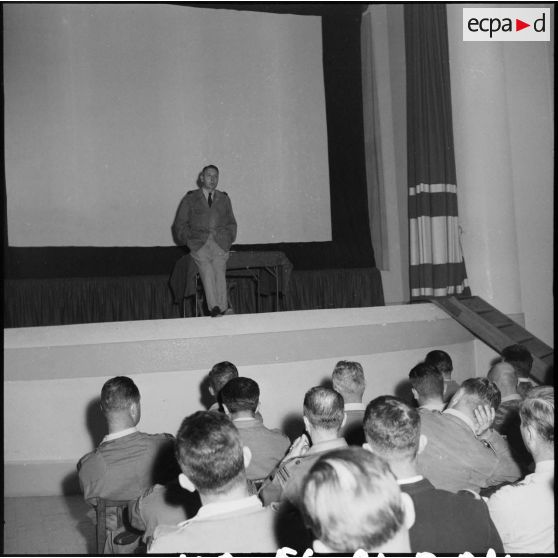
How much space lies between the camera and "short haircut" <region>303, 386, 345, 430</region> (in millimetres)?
2342

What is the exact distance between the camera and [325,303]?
7559 mm

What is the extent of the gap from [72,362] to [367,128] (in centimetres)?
496

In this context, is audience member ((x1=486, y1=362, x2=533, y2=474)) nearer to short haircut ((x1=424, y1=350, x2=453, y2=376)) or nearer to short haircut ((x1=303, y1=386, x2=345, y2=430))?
short haircut ((x1=424, y1=350, x2=453, y2=376))

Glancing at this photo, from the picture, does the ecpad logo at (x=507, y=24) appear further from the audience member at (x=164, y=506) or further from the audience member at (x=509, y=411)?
the audience member at (x=164, y=506)

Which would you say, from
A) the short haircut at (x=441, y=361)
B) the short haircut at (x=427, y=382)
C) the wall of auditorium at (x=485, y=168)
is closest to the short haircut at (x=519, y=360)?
the short haircut at (x=441, y=361)

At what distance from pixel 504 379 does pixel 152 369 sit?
2.38m

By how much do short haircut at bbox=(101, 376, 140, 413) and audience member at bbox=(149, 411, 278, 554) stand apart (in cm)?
106

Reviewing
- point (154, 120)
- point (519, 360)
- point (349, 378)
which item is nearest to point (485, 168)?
point (519, 360)

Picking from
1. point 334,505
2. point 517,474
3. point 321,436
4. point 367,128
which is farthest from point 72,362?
point 367,128

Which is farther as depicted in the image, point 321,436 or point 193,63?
point 193,63

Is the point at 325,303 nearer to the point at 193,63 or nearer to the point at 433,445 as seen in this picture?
the point at 193,63

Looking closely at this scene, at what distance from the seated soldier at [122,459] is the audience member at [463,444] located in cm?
95

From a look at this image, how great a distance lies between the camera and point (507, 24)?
2623mm

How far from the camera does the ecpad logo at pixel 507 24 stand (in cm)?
262
